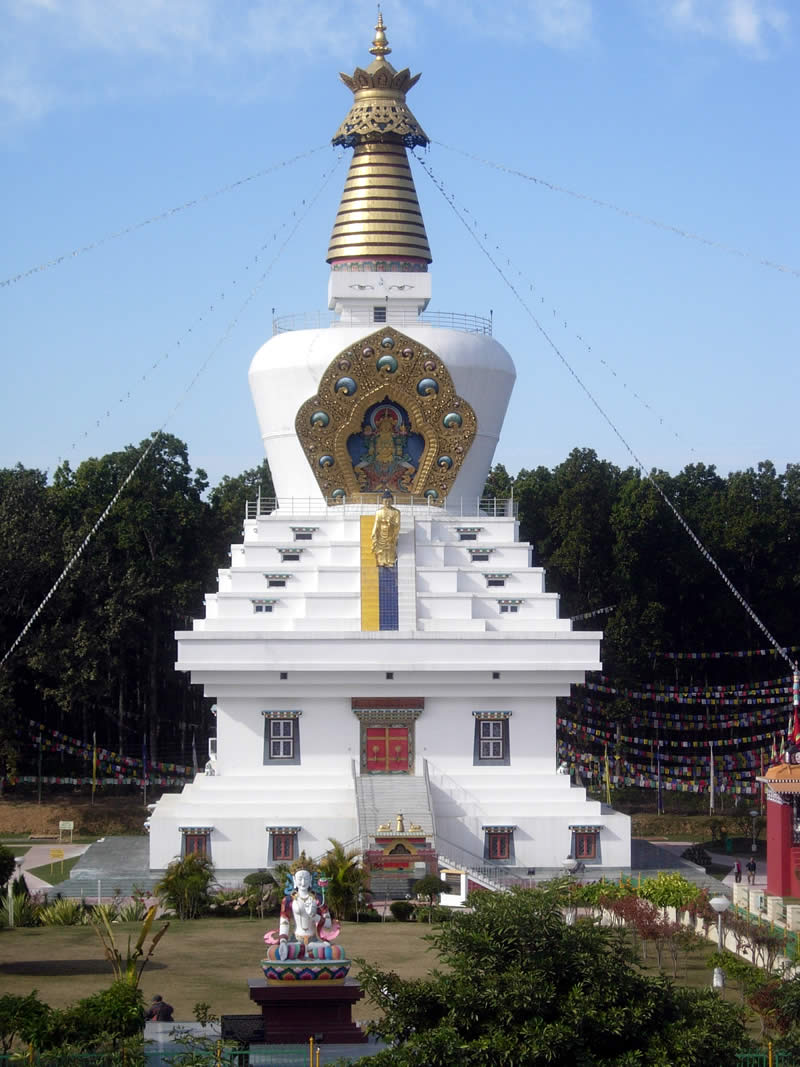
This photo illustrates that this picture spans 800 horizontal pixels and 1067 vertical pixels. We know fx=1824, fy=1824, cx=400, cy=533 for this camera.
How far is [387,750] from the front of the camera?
38.5 metres

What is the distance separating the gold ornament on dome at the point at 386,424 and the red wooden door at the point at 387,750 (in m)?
5.78

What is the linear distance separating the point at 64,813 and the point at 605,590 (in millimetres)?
17963

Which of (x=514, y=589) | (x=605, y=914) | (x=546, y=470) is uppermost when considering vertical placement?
(x=546, y=470)

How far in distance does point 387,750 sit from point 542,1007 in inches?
794

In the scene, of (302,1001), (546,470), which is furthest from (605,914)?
(546,470)

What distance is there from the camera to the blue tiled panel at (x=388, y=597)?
39.2 m

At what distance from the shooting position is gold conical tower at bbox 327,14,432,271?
43.2 m

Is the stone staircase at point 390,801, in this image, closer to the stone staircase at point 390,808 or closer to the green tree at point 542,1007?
the stone staircase at point 390,808

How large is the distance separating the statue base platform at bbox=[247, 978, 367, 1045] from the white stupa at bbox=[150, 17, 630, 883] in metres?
14.6

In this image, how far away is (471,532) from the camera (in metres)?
41.5

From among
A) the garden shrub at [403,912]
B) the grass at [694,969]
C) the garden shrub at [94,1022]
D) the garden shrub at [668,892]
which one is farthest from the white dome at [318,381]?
the garden shrub at [94,1022]

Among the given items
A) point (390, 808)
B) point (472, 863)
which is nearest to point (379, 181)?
point (390, 808)

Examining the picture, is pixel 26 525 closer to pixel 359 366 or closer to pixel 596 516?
pixel 359 366

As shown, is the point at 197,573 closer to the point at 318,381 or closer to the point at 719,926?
the point at 318,381
